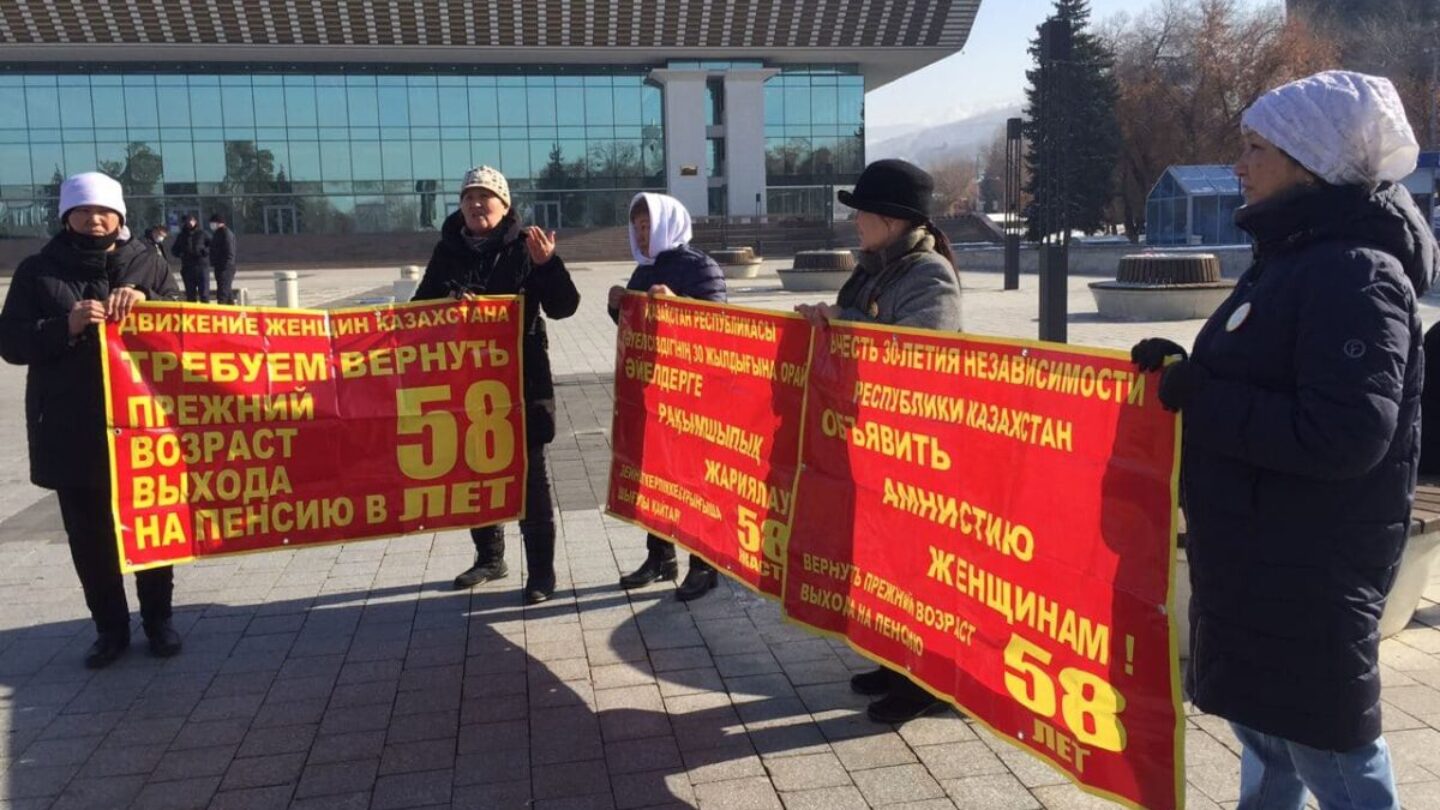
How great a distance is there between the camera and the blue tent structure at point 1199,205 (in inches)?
1481

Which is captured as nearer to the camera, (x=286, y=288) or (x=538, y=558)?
(x=538, y=558)

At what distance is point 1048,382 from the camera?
2.83m

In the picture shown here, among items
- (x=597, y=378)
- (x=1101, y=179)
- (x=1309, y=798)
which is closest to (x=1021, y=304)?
(x=597, y=378)

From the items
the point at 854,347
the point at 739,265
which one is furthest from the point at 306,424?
the point at 739,265

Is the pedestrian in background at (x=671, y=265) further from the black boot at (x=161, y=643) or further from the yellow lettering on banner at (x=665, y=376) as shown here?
the black boot at (x=161, y=643)

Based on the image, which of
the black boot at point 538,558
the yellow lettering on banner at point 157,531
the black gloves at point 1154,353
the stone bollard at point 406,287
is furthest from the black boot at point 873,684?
the stone bollard at point 406,287

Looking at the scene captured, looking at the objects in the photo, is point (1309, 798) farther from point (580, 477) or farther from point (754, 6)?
point (754, 6)

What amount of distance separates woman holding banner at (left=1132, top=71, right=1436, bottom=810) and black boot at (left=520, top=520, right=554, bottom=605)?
11.1ft

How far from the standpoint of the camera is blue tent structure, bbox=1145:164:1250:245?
123 ft

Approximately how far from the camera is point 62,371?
14.2 feet

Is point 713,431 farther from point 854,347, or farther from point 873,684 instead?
point 873,684

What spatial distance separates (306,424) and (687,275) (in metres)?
1.73

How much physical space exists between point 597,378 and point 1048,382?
400 inches

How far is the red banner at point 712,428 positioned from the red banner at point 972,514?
0.04 ft
